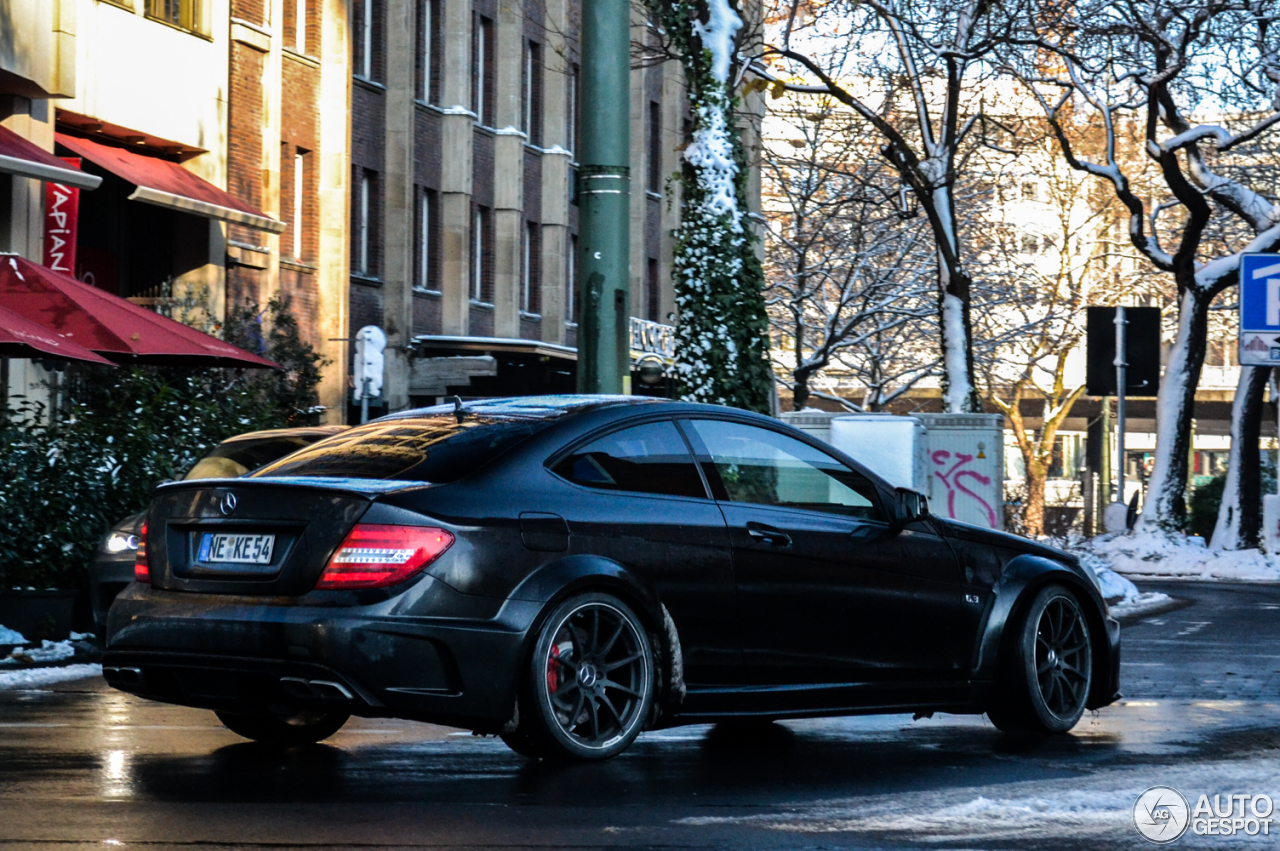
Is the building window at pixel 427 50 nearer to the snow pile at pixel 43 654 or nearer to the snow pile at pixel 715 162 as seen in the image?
the snow pile at pixel 715 162

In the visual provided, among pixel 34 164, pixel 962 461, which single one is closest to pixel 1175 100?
pixel 962 461

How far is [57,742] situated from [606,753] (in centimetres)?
236

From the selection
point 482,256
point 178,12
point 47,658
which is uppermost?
point 178,12

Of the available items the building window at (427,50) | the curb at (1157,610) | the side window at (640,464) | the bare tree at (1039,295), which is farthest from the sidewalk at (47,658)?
the bare tree at (1039,295)

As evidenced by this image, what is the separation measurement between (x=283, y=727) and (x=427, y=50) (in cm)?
3118

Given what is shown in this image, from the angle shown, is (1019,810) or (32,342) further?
(32,342)

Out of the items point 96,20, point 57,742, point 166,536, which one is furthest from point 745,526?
point 96,20

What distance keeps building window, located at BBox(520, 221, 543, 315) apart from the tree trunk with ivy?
24.0m

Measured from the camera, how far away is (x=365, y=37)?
3650cm

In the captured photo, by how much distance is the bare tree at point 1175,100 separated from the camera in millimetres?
29406

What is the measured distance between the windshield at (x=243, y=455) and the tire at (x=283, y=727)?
489 cm

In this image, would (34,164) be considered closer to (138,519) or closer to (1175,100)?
(138,519)

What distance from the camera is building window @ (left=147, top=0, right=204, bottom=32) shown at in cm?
2781

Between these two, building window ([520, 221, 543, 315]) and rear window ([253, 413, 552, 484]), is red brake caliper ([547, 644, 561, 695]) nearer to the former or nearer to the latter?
rear window ([253, 413, 552, 484])
